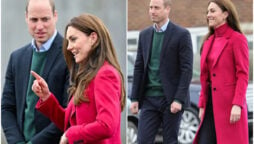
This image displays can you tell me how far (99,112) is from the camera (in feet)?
13.0

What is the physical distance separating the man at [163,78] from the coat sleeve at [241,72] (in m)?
→ 0.63

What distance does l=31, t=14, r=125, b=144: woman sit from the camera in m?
3.99

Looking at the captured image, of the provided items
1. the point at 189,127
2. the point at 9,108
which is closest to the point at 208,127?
the point at 9,108

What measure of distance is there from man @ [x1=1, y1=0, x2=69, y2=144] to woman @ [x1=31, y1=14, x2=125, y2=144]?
0.80ft

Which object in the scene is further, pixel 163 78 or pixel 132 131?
pixel 132 131

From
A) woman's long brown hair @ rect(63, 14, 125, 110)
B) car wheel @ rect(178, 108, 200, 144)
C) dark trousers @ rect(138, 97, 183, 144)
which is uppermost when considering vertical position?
woman's long brown hair @ rect(63, 14, 125, 110)

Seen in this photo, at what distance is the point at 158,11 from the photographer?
7.10 meters

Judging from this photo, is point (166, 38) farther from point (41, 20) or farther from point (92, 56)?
point (92, 56)

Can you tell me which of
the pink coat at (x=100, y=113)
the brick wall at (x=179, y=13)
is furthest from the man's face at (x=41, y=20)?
the brick wall at (x=179, y=13)

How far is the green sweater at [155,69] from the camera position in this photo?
6988mm

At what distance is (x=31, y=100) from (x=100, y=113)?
0.87 metres

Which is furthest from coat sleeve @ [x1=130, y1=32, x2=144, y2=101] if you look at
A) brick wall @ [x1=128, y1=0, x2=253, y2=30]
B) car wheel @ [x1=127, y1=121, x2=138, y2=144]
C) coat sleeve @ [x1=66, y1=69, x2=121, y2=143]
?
brick wall @ [x1=128, y1=0, x2=253, y2=30]

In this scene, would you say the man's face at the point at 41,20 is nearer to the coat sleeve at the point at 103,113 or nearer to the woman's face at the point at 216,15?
the coat sleeve at the point at 103,113

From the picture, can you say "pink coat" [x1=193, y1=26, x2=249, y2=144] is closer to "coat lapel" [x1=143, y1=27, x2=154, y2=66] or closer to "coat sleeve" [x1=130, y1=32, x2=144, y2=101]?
"coat lapel" [x1=143, y1=27, x2=154, y2=66]
